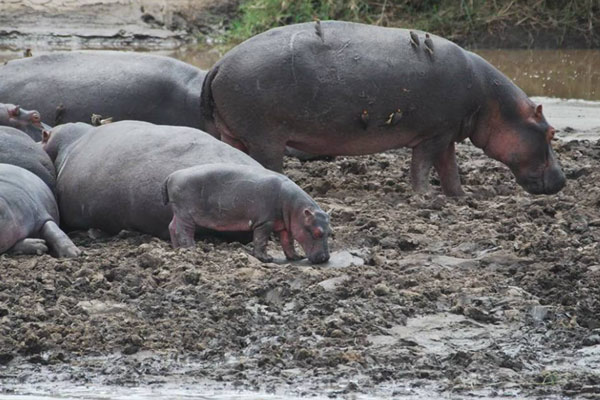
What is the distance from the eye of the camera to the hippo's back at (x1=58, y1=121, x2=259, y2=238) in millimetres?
7078

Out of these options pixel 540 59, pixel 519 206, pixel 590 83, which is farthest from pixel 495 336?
pixel 540 59

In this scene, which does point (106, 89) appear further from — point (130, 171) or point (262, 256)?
point (262, 256)

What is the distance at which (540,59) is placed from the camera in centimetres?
1545

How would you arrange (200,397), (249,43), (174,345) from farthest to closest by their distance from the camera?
(249,43), (174,345), (200,397)

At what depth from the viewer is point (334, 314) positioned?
5.64 metres

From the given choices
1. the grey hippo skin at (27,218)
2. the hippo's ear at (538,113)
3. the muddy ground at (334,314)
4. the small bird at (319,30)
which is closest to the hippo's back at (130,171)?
the muddy ground at (334,314)

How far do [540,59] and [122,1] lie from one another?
18.3 feet

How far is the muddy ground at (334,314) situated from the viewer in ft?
16.8

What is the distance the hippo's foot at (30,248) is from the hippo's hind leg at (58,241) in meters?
0.07

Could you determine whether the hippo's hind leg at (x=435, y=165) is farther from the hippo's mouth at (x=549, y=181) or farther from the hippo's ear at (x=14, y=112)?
Result: the hippo's ear at (x=14, y=112)

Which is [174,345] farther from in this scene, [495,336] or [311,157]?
[311,157]

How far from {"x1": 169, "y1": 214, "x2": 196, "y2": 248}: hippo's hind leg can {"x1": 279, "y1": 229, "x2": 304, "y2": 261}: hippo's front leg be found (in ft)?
1.45

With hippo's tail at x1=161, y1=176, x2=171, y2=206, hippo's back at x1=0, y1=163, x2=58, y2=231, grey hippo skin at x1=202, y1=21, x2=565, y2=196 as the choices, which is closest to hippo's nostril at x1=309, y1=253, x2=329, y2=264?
hippo's tail at x1=161, y1=176, x2=171, y2=206

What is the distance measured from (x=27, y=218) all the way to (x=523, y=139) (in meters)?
3.41
